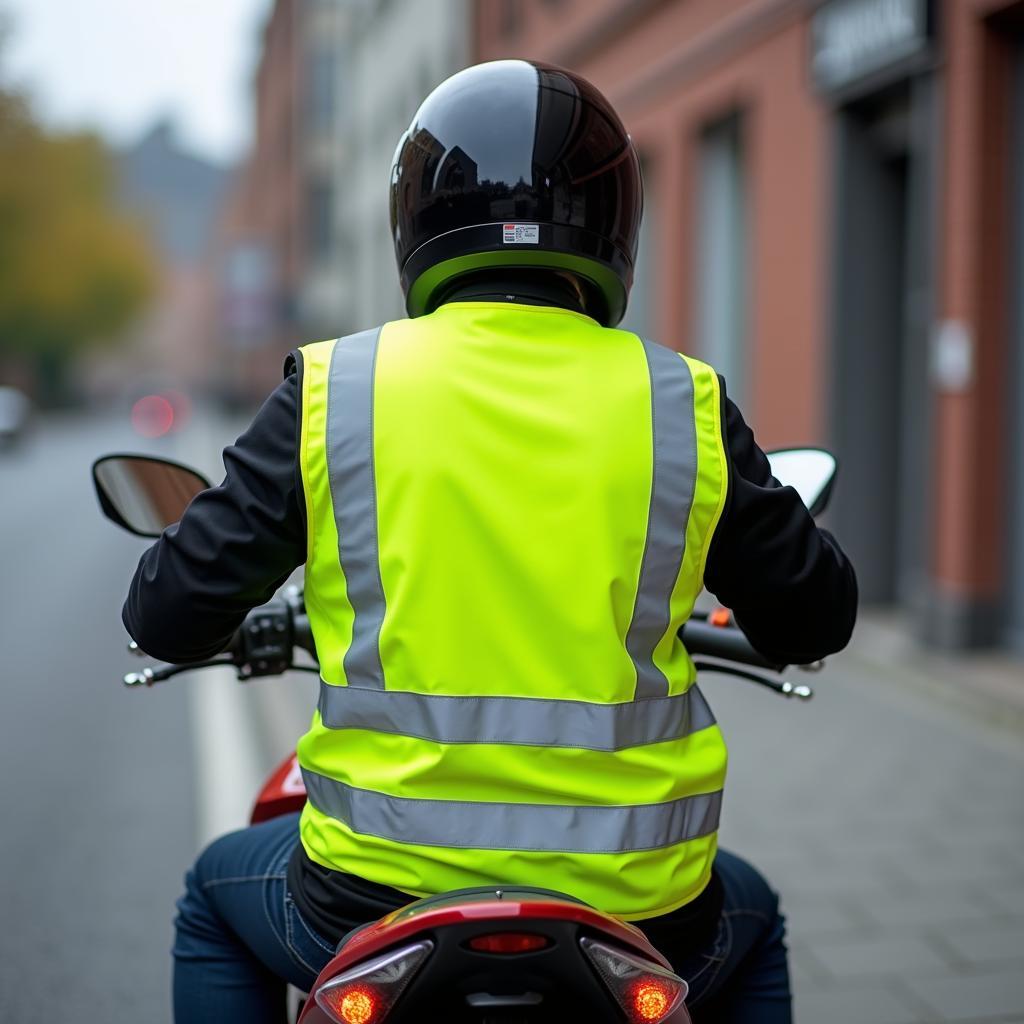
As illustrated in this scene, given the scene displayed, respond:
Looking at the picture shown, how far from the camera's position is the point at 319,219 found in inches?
1965

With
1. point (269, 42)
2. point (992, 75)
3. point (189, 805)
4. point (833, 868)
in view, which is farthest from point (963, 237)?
point (269, 42)

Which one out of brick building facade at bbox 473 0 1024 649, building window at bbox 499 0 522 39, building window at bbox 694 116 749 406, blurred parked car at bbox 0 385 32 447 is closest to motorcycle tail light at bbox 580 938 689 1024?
brick building facade at bbox 473 0 1024 649

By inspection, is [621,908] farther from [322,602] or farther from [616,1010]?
[322,602]

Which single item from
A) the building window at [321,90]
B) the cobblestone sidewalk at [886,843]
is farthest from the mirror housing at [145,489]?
the building window at [321,90]

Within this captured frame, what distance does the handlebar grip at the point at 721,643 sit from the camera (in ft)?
7.50

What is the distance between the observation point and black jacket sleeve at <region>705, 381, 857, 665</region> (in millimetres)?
1848

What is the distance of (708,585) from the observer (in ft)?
6.36

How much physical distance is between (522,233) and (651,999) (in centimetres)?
93

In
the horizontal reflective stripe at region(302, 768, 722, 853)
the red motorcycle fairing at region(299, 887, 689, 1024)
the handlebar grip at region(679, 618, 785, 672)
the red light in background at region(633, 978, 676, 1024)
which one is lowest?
the red light in background at region(633, 978, 676, 1024)

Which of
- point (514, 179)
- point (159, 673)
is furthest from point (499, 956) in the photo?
point (159, 673)

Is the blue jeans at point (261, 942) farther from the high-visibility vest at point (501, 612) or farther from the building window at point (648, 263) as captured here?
the building window at point (648, 263)

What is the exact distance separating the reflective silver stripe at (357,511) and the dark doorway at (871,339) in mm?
8174

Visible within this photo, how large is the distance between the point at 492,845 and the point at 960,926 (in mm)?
2906

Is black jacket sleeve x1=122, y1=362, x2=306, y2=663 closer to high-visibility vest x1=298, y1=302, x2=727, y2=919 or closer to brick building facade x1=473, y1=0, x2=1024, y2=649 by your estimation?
high-visibility vest x1=298, y1=302, x2=727, y2=919
